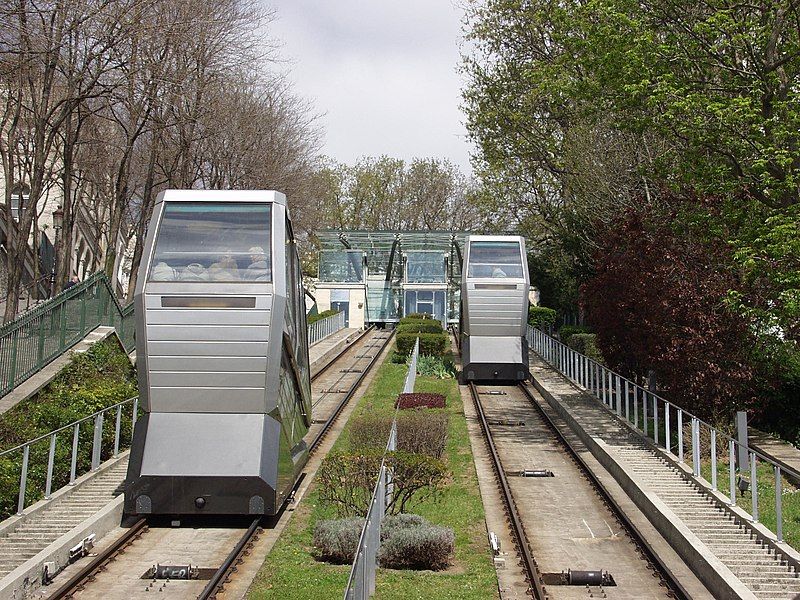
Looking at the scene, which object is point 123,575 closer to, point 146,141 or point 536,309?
point 146,141

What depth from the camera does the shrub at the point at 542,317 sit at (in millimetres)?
45688

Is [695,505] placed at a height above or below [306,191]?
below

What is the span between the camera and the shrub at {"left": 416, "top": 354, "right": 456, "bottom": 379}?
3022 centimetres

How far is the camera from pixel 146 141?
29141mm

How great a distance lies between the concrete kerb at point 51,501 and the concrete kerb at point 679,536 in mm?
7878

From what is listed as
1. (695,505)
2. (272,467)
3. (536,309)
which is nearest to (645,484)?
(695,505)

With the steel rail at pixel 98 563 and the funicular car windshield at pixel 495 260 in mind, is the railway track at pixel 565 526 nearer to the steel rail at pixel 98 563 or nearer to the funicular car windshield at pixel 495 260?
the steel rail at pixel 98 563

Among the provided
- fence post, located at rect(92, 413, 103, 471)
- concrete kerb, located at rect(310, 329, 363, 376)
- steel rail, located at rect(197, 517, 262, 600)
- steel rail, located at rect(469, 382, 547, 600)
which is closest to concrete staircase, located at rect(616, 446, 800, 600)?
steel rail, located at rect(469, 382, 547, 600)

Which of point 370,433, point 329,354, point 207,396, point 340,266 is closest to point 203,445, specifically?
point 207,396

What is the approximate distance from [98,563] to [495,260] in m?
17.9

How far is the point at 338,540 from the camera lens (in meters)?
10.1

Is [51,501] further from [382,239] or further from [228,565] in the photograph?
[382,239]

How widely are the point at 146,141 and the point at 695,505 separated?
21.9 m

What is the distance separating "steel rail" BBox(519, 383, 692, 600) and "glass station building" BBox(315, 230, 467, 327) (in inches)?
1417
